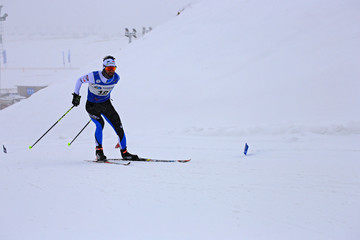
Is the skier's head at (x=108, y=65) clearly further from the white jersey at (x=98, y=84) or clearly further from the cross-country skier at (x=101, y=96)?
the white jersey at (x=98, y=84)

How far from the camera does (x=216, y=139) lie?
265 inches

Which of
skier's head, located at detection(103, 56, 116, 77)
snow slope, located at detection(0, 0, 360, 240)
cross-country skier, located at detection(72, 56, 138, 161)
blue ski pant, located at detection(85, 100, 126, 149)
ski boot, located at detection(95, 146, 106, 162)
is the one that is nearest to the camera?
snow slope, located at detection(0, 0, 360, 240)

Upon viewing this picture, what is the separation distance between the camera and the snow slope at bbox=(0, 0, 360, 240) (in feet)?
8.80

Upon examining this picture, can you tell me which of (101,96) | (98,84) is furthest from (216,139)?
(98,84)

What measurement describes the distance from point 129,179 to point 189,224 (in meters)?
1.50

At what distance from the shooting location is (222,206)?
2.95m

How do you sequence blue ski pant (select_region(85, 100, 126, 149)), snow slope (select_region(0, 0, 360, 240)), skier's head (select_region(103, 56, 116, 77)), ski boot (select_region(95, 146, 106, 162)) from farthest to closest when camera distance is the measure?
ski boot (select_region(95, 146, 106, 162)), blue ski pant (select_region(85, 100, 126, 149)), skier's head (select_region(103, 56, 116, 77)), snow slope (select_region(0, 0, 360, 240))

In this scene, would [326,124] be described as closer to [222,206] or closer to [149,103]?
[222,206]

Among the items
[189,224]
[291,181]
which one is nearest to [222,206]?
[189,224]

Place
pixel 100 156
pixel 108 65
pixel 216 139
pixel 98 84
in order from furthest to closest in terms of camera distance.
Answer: pixel 216 139, pixel 100 156, pixel 98 84, pixel 108 65

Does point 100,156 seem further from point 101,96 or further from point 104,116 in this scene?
point 101,96

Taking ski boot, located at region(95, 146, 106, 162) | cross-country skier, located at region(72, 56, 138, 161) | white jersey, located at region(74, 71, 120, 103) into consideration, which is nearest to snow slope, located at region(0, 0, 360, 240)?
ski boot, located at region(95, 146, 106, 162)

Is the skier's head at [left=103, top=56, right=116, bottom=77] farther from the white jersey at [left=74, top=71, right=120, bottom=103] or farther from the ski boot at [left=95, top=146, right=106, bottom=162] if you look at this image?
the ski boot at [left=95, top=146, right=106, bottom=162]

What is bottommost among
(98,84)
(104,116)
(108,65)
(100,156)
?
(100,156)
